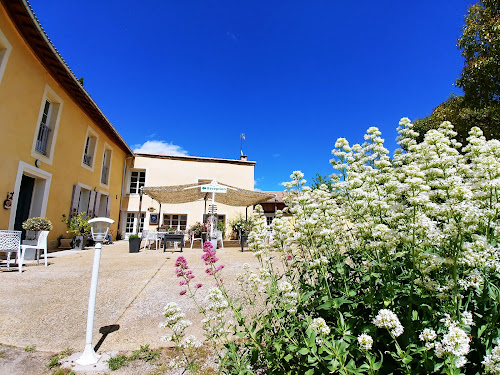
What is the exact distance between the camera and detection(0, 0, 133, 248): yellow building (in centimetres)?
620

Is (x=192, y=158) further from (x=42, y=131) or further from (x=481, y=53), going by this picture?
(x=481, y=53)

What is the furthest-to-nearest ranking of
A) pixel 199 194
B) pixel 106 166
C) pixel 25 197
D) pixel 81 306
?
pixel 106 166 → pixel 199 194 → pixel 25 197 → pixel 81 306

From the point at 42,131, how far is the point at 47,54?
2262mm

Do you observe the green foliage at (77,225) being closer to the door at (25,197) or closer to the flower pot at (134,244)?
the door at (25,197)

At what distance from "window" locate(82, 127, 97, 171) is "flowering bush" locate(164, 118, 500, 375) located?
1134 cm

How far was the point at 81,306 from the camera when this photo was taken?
3178mm

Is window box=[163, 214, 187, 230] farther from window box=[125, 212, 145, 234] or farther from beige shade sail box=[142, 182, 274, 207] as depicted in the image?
beige shade sail box=[142, 182, 274, 207]

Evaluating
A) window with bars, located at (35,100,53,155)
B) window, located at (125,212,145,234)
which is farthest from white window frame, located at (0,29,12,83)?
window, located at (125,212,145,234)

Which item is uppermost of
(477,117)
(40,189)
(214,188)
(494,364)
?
(477,117)

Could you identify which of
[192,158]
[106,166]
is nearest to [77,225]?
[106,166]

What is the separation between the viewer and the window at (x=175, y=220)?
14766 mm

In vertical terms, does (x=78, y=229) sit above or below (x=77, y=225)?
below

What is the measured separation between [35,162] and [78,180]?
2.55 metres

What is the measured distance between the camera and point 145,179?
585 inches
